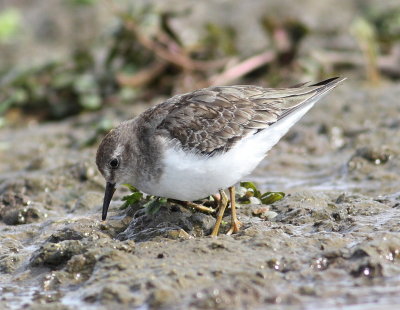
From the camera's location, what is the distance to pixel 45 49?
15945 mm

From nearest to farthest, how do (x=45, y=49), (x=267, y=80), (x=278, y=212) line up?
1. (x=278, y=212)
2. (x=267, y=80)
3. (x=45, y=49)

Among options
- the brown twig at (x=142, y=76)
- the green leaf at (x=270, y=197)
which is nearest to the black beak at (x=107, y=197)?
the green leaf at (x=270, y=197)

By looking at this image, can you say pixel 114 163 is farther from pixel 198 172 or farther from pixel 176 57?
pixel 176 57

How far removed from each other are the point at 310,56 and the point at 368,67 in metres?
0.97

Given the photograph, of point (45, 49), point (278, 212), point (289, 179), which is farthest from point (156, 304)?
point (45, 49)

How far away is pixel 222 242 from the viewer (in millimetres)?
6113

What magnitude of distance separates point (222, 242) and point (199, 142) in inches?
38.8

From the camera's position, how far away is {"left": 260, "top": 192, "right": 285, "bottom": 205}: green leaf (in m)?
7.25

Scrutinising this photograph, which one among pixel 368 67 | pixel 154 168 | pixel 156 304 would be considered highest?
pixel 368 67

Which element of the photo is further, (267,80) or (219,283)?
(267,80)

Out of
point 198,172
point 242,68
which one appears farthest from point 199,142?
point 242,68

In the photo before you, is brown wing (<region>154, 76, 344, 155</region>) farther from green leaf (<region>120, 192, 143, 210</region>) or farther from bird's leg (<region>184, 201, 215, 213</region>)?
green leaf (<region>120, 192, 143, 210</region>)

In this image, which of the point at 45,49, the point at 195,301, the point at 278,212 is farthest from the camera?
the point at 45,49

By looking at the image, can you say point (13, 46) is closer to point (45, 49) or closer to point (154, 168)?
point (45, 49)
